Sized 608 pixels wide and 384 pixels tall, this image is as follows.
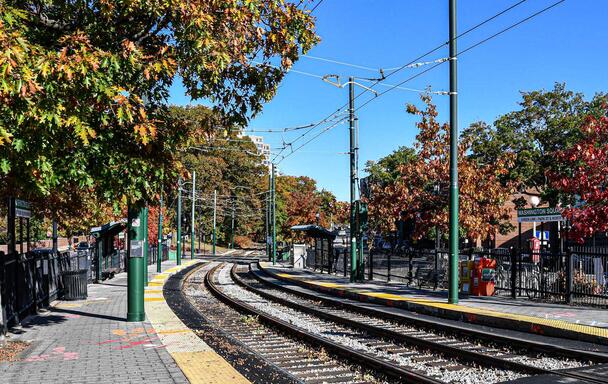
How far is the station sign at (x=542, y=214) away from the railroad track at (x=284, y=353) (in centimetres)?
815

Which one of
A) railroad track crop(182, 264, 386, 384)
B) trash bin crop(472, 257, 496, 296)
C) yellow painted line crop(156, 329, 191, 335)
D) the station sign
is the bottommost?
railroad track crop(182, 264, 386, 384)

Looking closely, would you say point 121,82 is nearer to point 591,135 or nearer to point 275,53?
point 275,53

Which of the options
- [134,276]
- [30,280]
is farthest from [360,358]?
[30,280]

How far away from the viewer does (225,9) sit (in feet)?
31.6

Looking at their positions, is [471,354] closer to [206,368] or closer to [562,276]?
[206,368]

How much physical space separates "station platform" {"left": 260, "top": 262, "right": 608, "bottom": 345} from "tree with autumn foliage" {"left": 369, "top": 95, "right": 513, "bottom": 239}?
4.36 metres

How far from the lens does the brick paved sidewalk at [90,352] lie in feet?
25.3

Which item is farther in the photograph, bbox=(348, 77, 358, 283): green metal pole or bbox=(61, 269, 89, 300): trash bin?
bbox=(348, 77, 358, 283): green metal pole

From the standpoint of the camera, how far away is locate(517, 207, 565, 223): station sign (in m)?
15.6

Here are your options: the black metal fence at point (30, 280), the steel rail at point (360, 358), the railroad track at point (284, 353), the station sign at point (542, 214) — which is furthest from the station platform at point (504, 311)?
the black metal fence at point (30, 280)

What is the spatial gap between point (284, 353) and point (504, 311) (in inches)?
243

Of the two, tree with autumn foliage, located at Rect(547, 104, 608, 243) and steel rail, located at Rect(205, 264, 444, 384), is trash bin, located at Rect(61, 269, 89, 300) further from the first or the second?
tree with autumn foliage, located at Rect(547, 104, 608, 243)

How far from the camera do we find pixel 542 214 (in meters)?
16.0

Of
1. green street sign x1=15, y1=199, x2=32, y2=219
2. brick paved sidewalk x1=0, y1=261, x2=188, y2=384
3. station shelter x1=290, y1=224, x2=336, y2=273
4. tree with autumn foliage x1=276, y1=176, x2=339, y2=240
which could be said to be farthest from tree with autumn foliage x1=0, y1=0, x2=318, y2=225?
tree with autumn foliage x1=276, y1=176, x2=339, y2=240
